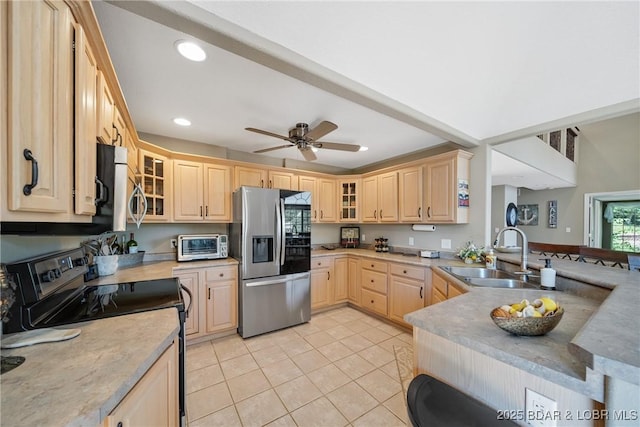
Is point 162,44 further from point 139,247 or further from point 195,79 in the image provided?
point 139,247

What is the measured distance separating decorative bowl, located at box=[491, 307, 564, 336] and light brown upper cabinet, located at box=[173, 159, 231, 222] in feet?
9.97

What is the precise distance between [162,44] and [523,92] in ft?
9.21

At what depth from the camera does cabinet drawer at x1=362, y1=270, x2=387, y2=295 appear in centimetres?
332

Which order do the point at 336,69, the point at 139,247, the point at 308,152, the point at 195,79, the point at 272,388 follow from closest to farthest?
the point at 336,69, the point at 195,79, the point at 272,388, the point at 308,152, the point at 139,247

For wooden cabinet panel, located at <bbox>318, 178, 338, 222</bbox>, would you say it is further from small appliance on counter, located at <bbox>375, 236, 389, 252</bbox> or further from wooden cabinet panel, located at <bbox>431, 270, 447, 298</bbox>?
wooden cabinet panel, located at <bbox>431, 270, 447, 298</bbox>

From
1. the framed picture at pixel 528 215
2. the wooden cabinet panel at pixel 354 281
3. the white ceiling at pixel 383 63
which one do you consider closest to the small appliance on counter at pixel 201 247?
the white ceiling at pixel 383 63

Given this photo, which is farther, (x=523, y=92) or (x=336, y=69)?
(x=523, y=92)

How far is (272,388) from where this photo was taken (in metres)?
2.00

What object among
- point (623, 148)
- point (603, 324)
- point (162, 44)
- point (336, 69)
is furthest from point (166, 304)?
point (623, 148)

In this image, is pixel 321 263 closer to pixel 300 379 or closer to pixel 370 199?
pixel 370 199

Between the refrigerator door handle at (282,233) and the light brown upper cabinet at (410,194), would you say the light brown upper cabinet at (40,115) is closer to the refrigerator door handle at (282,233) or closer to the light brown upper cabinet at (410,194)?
the refrigerator door handle at (282,233)

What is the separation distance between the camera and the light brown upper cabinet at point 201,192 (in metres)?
2.94

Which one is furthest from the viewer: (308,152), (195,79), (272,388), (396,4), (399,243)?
(399,243)

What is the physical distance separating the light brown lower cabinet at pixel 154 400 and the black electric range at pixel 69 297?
268mm
